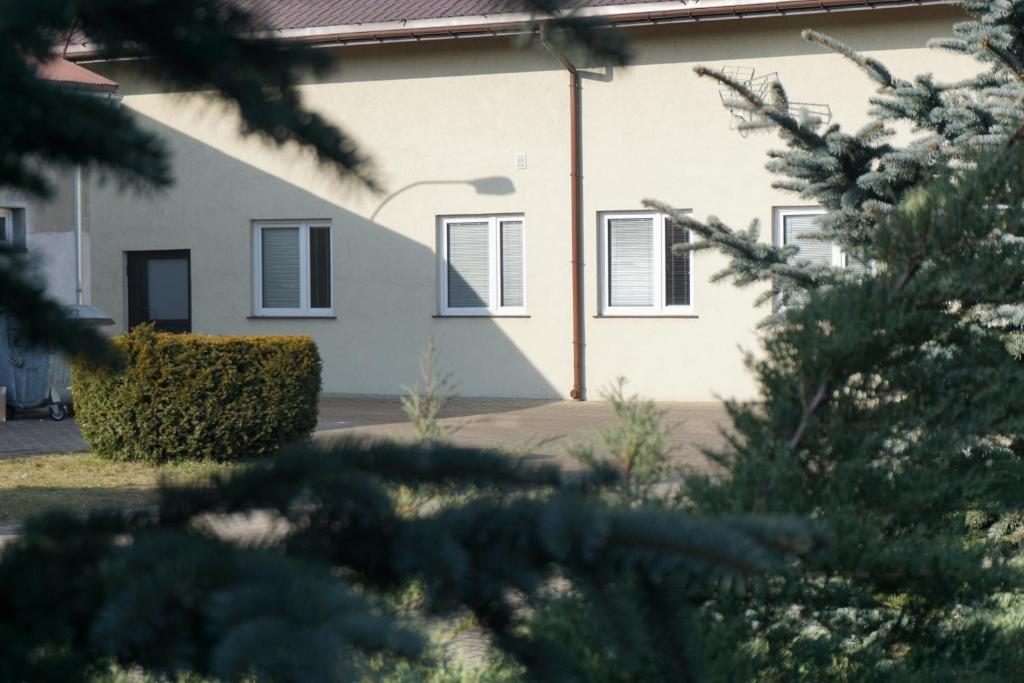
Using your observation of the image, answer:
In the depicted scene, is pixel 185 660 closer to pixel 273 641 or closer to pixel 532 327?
pixel 273 641

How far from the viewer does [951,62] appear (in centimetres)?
1692

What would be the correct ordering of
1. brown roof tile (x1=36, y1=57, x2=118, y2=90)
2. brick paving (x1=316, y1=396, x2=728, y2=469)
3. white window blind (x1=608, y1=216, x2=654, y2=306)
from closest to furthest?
1. brown roof tile (x1=36, y1=57, x2=118, y2=90)
2. brick paving (x1=316, y1=396, x2=728, y2=469)
3. white window blind (x1=608, y1=216, x2=654, y2=306)

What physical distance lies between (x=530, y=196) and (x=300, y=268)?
4.08 metres

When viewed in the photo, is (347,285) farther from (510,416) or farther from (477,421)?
(477,421)

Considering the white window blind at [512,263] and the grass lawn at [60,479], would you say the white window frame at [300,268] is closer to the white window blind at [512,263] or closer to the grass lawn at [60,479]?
the white window blind at [512,263]

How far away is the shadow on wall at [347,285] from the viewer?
1938 centimetres

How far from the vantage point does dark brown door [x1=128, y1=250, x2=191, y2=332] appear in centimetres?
2112

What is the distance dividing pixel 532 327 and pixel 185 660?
1824cm

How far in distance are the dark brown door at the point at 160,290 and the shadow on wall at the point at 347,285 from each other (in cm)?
19

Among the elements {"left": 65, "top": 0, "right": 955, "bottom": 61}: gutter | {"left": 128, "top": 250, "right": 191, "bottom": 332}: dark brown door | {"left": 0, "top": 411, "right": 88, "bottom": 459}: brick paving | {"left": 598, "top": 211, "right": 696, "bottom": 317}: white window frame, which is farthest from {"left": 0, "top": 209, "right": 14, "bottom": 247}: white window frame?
{"left": 128, "top": 250, "right": 191, "bottom": 332}: dark brown door

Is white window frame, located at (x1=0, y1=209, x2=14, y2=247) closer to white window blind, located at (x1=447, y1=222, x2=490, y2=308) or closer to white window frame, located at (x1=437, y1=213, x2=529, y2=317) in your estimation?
white window frame, located at (x1=437, y1=213, x2=529, y2=317)

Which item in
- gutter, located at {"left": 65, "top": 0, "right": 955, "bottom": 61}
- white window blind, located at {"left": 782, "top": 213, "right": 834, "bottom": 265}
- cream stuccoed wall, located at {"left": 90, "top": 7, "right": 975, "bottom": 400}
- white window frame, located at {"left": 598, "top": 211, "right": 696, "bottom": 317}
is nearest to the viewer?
gutter, located at {"left": 65, "top": 0, "right": 955, "bottom": 61}

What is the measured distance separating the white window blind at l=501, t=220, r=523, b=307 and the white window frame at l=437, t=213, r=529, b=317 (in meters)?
0.06

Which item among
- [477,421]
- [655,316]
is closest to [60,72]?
[477,421]
